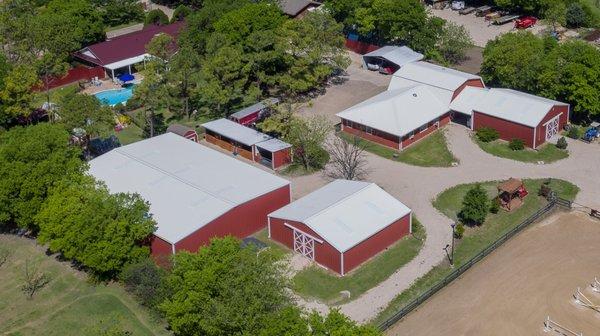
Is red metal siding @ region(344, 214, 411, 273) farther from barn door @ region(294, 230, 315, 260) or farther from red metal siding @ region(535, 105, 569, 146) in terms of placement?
red metal siding @ region(535, 105, 569, 146)

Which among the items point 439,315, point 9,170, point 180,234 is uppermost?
point 9,170

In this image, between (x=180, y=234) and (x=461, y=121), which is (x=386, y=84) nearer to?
(x=461, y=121)

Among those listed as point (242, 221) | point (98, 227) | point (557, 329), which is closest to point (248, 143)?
point (242, 221)

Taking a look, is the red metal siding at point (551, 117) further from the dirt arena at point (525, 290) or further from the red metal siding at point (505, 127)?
the dirt arena at point (525, 290)

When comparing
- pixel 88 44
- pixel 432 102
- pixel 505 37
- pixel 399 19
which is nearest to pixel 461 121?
pixel 432 102

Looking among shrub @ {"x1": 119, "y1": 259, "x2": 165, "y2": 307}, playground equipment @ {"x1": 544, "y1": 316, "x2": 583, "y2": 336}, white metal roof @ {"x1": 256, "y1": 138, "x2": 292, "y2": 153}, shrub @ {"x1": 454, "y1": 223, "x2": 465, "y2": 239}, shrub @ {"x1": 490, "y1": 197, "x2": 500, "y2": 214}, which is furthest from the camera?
white metal roof @ {"x1": 256, "y1": 138, "x2": 292, "y2": 153}

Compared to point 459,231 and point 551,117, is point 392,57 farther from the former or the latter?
point 459,231

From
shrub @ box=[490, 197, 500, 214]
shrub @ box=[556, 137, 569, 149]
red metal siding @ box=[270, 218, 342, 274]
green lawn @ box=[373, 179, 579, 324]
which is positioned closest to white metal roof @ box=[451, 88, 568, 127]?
shrub @ box=[556, 137, 569, 149]
